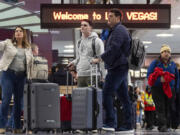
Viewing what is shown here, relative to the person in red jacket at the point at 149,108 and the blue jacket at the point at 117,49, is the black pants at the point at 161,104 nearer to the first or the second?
the blue jacket at the point at 117,49

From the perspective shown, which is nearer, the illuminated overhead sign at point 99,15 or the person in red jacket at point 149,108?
the illuminated overhead sign at point 99,15

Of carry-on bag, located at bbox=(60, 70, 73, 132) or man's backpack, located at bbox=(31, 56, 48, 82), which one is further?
carry-on bag, located at bbox=(60, 70, 73, 132)

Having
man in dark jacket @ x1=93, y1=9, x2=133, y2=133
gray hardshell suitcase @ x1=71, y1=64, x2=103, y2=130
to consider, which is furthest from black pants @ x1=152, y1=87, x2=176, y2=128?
man in dark jacket @ x1=93, y1=9, x2=133, y2=133

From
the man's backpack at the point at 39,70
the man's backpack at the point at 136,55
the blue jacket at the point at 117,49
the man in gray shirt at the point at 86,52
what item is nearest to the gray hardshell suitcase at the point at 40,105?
the man's backpack at the point at 39,70

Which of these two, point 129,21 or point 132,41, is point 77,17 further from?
point 132,41

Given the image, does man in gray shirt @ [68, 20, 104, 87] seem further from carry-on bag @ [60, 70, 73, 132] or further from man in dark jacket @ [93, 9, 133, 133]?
man in dark jacket @ [93, 9, 133, 133]

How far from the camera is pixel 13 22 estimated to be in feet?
59.7

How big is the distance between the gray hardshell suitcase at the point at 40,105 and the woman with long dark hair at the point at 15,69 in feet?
0.85

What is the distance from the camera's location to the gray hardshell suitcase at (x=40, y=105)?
7.39 m

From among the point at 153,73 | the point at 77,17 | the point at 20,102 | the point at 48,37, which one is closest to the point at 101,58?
the point at 20,102

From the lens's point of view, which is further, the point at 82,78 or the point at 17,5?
the point at 17,5

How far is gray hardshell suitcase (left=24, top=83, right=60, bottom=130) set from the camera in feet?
24.2

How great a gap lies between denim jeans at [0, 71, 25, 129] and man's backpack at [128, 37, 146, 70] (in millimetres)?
1719

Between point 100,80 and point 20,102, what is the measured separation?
52.6 inches
